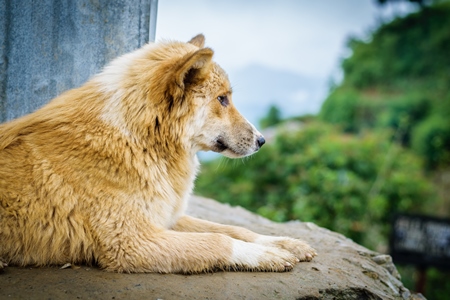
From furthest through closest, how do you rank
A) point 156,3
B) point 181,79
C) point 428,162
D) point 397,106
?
point 397,106, point 428,162, point 156,3, point 181,79

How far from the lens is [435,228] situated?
298 inches

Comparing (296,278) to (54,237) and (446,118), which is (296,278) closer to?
(54,237)

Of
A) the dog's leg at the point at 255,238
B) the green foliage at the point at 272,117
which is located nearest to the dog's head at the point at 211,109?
the dog's leg at the point at 255,238

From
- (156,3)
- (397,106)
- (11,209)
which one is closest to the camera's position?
(11,209)

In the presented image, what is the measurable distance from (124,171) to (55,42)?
174cm

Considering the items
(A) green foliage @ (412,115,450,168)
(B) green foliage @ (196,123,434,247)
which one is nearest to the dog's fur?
(B) green foliage @ (196,123,434,247)

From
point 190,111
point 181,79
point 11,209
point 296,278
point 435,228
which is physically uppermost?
point 181,79

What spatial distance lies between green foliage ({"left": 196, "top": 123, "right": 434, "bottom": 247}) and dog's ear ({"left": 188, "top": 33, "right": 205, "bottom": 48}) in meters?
5.24

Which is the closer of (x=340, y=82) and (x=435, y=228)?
(x=435, y=228)

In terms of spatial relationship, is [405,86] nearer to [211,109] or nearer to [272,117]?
[272,117]

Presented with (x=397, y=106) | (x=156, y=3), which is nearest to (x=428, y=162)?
(x=397, y=106)

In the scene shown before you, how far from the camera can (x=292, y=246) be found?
3.85 metres

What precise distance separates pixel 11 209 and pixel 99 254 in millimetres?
723

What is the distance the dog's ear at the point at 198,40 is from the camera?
4262mm
